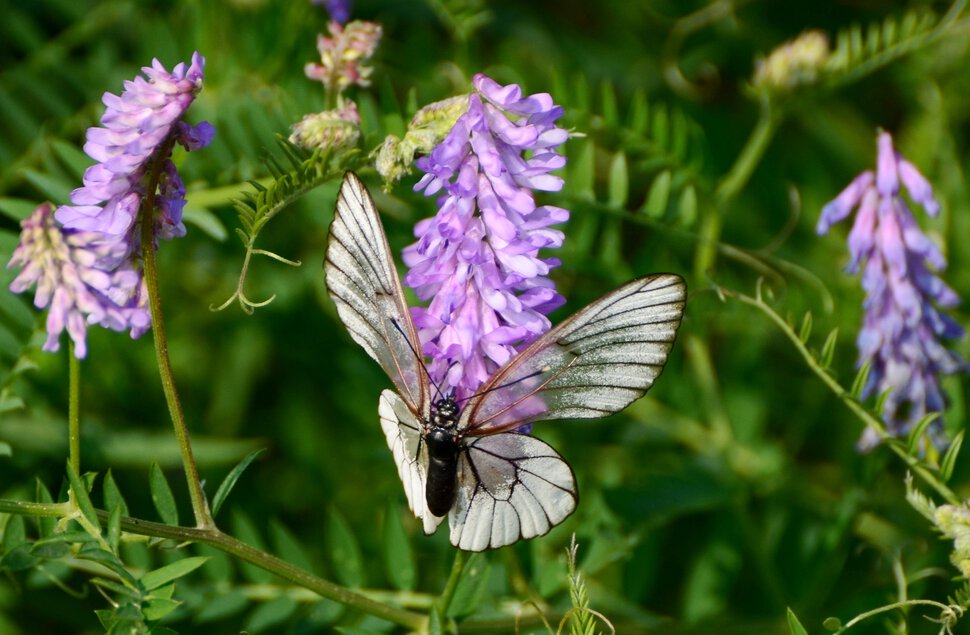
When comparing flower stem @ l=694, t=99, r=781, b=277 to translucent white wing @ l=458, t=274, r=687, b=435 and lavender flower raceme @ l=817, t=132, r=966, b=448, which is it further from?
translucent white wing @ l=458, t=274, r=687, b=435

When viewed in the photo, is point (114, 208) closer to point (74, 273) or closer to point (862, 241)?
point (74, 273)

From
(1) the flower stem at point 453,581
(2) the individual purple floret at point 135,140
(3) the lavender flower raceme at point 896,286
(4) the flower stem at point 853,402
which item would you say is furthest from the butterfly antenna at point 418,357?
(3) the lavender flower raceme at point 896,286

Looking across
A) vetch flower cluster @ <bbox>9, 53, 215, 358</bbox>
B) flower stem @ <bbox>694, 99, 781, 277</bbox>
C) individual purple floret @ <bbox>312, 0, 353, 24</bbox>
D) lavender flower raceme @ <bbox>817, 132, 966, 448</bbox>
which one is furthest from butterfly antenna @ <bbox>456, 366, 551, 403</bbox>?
individual purple floret @ <bbox>312, 0, 353, 24</bbox>

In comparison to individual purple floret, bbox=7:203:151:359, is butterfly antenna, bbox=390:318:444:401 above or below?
below

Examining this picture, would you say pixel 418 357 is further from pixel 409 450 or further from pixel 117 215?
pixel 117 215

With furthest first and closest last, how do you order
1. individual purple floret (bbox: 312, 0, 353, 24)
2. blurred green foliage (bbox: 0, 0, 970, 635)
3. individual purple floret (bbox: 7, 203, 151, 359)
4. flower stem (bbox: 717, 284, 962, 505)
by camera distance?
1. individual purple floret (bbox: 312, 0, 353, 24)
2. blurred green foliage (bbox: 0, 0, 970, 635)
3. flower stem (bbox: 717, 284, 962, 505)
4. individual purple floret (bbox: 7, 203, 151, 359)

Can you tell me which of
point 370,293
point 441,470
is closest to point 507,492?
point 441,470
